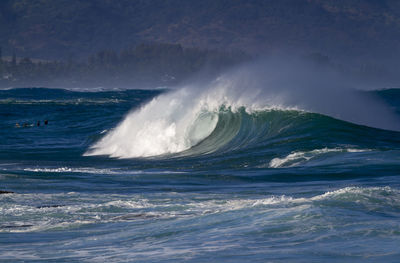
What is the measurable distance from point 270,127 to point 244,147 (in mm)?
2534

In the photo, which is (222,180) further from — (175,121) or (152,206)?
(175,121)

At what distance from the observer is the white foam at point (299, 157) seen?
17766 millimetres

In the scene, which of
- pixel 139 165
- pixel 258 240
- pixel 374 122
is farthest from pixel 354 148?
pixel 258 240

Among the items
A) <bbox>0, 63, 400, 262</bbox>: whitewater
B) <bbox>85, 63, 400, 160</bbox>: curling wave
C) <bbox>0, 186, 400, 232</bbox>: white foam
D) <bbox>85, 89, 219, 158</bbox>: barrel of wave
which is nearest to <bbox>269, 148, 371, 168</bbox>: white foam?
<bbox>0, 63, 400, 262</bbox>: whitewater

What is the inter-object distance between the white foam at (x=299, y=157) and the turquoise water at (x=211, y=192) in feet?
0.18

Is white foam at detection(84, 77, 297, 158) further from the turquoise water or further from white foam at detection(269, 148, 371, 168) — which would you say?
white foam at detection(269, 148, 371, 168)

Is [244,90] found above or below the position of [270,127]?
above

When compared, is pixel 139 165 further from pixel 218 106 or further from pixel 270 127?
pixel 218 106

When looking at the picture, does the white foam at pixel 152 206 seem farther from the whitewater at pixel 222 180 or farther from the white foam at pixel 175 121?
the white foam at pixel 175 121

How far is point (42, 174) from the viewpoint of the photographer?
53.7 ft

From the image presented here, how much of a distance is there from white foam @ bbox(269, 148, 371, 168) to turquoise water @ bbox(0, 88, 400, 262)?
0.18 feet

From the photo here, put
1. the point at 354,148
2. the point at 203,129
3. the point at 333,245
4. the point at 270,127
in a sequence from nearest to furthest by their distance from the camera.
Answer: the point at 333,245 < the point at 354,148 < the point at 270,127 < the point at 203,129

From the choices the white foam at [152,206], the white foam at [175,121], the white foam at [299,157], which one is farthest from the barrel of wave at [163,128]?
the white foam at [152,206]

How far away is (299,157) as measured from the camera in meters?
18.5
